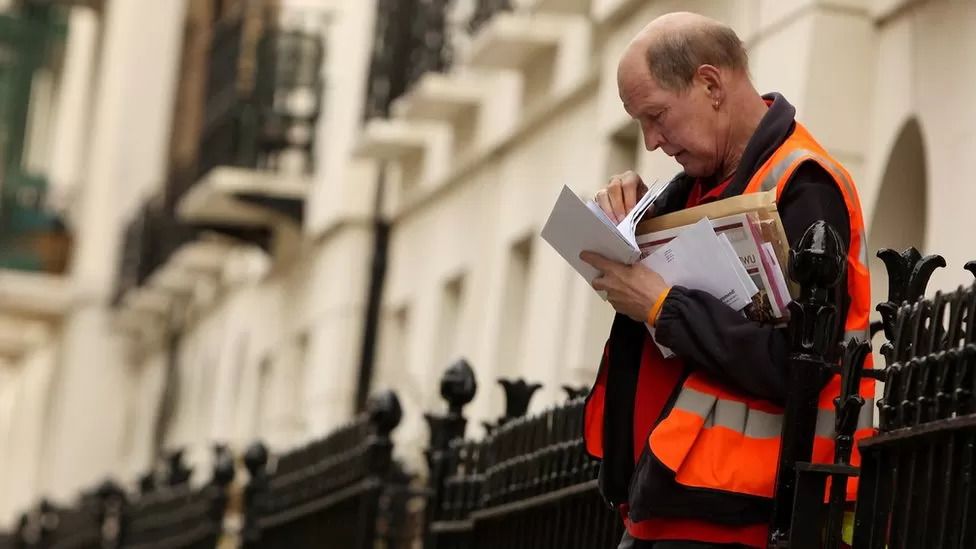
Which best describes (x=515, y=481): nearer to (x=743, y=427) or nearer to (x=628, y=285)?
(x=628, y=285)

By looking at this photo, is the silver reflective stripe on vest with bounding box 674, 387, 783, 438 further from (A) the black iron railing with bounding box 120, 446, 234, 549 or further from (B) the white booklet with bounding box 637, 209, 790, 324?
(A) the black iron railing with bounding box 120, 446, 234, 549

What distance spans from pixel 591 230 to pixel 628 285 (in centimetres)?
14

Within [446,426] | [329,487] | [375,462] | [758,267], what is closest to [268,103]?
[329,487]

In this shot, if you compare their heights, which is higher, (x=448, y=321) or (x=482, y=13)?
(x=482, y=13)

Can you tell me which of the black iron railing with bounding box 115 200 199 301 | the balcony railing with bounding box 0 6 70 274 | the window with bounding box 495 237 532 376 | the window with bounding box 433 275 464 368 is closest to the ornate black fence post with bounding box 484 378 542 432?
the window with bounding box 495 237 532 376

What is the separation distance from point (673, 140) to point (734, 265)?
296 millimetres

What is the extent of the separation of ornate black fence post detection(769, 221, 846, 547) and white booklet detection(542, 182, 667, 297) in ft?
1.36

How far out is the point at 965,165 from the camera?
7871 mm

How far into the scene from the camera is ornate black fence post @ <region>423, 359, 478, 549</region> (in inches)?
317

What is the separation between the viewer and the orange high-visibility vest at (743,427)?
4.70m

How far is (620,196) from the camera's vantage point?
5.14 meters

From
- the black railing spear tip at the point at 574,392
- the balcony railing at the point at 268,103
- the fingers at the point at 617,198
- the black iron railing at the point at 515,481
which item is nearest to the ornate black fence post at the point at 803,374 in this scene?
the fingers at the point at 617,198

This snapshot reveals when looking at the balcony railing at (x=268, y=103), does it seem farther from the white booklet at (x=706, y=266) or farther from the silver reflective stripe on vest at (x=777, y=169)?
the silver reflective stripe on vest at (x=777, y=169)

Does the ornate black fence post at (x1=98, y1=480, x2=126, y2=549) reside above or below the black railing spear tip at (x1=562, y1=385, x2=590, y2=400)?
below
